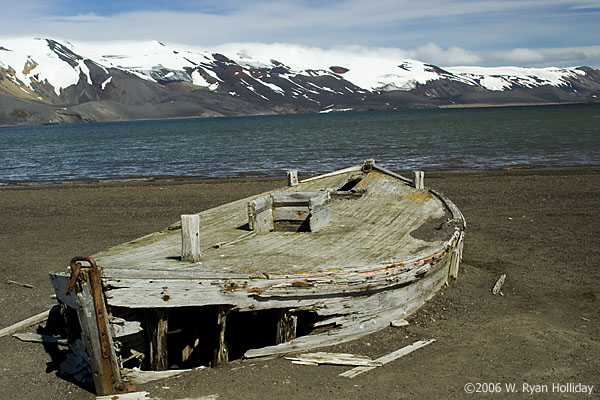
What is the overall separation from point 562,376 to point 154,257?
5048 millimetres

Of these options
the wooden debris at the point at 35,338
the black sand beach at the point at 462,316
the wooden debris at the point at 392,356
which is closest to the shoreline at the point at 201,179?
the black sand beach at the point at 462,316

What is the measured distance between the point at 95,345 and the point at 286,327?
217 cm

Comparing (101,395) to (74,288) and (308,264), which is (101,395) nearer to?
(74,288)

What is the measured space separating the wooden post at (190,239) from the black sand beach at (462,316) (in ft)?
4.46

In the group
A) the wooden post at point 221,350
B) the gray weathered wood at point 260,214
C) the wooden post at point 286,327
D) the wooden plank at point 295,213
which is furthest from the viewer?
the wooden plank at point 295,213

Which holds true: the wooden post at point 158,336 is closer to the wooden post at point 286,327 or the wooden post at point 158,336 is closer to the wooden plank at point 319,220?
the wooden post at point 286,327

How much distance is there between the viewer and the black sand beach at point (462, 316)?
23.9 feet

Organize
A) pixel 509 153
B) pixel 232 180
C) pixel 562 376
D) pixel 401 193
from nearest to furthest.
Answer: pixel 562 376 < pixel 401 193 < pixel 232 180 < pixel 509 153

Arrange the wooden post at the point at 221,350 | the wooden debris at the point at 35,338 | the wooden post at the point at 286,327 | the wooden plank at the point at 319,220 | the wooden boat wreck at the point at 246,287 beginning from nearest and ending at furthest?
the wooden boat wreck at the point at 246,287 → the wooden post at the point at 221,350 → the wooden post at the point at 286,327 → the wooden debris at the point at 35,338 → the wooden plank at the point at 319,220

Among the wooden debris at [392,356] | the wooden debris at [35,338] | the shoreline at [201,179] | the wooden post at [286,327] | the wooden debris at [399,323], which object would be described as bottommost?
the shoreline at [201,179]

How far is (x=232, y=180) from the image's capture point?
29.4m

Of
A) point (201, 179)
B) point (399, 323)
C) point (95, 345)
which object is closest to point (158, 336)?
point (95, 345)

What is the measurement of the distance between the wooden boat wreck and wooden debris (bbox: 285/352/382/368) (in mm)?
155

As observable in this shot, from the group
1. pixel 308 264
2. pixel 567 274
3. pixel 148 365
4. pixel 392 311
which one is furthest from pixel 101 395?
pixel 567 274
